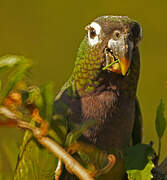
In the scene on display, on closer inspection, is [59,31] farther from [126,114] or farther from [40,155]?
[40,155]

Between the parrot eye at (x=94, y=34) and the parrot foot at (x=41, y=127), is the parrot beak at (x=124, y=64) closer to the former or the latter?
the parrot eye at (x=94, y=34)

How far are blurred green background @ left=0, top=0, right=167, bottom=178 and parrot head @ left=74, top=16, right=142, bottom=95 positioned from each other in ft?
4.12

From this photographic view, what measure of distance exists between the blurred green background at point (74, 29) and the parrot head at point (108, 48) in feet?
4.12

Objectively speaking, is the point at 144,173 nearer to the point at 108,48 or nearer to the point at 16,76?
the point at 108,48

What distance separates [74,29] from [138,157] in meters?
1.68

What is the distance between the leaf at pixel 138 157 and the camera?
0.77 metres

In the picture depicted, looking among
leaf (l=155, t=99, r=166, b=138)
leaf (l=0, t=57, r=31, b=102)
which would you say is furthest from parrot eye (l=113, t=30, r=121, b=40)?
leaf (l=0, t=57, r=31, b=102)

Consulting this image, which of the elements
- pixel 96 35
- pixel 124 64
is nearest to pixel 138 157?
pixel 124 64

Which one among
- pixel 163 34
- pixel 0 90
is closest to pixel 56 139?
pixel 0 90

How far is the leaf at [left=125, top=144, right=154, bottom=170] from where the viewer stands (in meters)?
0.77

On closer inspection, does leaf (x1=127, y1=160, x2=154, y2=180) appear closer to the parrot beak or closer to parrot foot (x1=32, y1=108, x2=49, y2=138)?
the parrot beak

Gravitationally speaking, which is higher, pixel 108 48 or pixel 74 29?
pixel 108 48

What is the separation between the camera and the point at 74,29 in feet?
7.72

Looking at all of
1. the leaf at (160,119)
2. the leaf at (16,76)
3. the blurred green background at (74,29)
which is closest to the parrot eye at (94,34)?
the leaf at (160,119)
